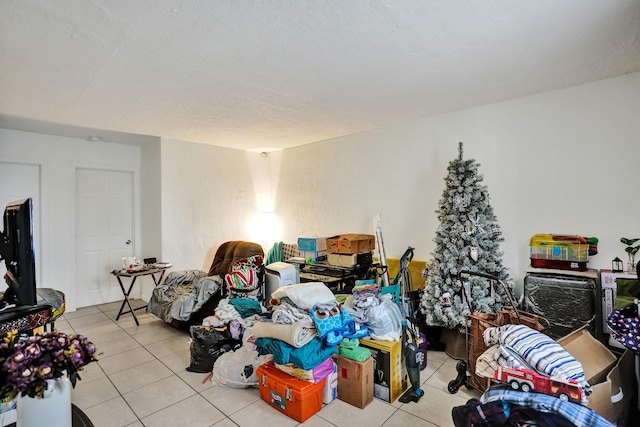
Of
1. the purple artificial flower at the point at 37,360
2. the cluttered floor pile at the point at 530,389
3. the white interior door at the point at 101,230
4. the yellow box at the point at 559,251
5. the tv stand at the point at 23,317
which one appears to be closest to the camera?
the purple artificial flower at the point at 37,360

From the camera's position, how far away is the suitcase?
8.30 ft

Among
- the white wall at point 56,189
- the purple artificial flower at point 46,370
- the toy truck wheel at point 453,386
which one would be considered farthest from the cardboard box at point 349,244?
the white wall at point 56,189

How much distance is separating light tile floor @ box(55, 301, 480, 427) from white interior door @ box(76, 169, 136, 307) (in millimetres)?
1866

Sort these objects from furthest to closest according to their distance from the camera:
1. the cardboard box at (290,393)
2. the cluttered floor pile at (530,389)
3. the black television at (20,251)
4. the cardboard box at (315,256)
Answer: the cardboard box at (315,256), the cardboard box at (290,393), the black television at (20,251), the cluttered floor pile at (530,389)

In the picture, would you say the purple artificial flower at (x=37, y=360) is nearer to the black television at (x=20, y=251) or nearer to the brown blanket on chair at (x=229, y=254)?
the black television at (x=20, y=251)

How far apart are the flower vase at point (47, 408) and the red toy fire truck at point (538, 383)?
5.85 ft

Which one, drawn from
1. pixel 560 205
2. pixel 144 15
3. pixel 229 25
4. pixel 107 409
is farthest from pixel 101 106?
pixel 560 205

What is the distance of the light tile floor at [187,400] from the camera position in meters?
2.14

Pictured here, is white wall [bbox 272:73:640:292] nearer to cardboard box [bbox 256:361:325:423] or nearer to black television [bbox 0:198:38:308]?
cardboard box [bbox 256:361:325:423]

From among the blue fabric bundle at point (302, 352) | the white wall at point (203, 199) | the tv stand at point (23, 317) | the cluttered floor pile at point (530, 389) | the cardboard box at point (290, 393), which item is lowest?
the cardboard box at point (290, 393)

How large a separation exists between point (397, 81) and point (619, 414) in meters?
2.61

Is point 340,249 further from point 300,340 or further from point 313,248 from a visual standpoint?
point 300,340

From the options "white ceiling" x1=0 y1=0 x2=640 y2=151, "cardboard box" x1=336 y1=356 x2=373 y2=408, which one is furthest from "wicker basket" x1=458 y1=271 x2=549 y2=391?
"white ceiling" x1=0 y1=0 x2=640 y2=151

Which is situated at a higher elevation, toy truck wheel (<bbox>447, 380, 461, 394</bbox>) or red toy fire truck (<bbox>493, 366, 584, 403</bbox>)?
red toy fire truck (<bbox>493, 366, 584, 403</bbox>)
